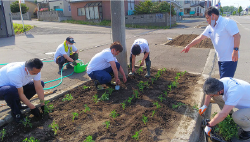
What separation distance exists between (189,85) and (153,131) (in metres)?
2.32

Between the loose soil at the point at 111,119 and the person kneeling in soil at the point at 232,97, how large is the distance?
2.78ft

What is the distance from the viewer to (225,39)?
371 centimetres

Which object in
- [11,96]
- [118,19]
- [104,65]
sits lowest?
[11,96]

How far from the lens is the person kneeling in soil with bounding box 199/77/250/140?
2674mm

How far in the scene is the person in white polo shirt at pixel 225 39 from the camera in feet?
11.7

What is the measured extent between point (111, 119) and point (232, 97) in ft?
6.57

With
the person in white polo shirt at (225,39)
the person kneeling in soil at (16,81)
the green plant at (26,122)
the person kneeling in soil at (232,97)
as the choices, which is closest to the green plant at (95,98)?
the person kneeling in soil at (16,81)

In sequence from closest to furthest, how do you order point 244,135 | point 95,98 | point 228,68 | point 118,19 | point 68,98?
point 244,135, point 228,68, point 95,98, point 68,98, point 118,19

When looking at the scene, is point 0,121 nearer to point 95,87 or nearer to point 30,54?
point 95,87

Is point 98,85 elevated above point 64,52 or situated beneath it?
situated beneath

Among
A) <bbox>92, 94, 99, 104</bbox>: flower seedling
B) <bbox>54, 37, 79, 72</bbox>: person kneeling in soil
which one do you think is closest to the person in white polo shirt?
<bbox>92, 94, 99, 104</bbox>: flower seedling

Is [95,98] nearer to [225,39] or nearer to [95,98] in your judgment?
[95,98]

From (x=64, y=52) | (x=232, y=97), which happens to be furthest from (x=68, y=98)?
(x=232, y=97)

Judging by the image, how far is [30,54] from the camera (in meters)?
8.95
